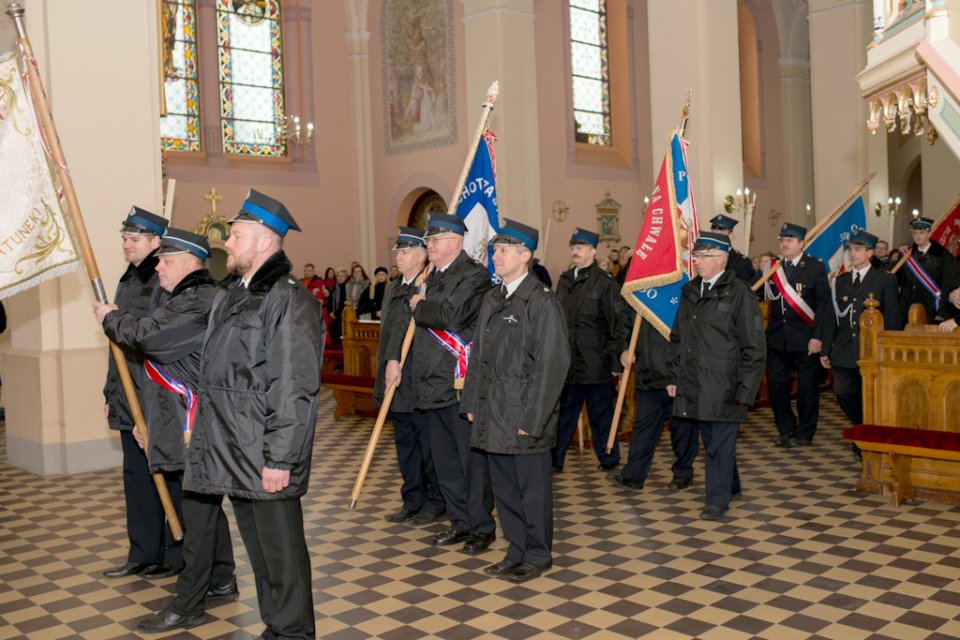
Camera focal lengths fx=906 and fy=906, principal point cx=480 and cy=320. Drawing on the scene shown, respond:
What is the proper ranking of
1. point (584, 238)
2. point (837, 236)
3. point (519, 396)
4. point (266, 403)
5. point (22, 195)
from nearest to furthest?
point (266, 403) → point (22, 195) → point (519, 396) → point (584, 238) → point (837, 236)

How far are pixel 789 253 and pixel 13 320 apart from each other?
22.3ft

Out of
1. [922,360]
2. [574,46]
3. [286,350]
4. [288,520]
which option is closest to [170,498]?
[288,520]

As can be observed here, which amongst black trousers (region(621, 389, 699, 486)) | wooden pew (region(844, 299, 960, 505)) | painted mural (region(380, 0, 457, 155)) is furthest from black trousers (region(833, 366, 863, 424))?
painted mural (region(380, 0, 457, 155))

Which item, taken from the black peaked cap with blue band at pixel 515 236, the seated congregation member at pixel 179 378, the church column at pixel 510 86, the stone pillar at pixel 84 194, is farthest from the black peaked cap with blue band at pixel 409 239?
the church column at pixel 510 86

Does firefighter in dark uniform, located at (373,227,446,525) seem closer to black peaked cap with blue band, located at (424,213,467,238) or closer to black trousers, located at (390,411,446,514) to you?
black trousers, located at (390,411,446,514)

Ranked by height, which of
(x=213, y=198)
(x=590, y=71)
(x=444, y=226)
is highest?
(x=590, y=71)

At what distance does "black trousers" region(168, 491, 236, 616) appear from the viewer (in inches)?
159

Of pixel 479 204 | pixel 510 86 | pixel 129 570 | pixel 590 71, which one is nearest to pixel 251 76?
pixel 510 86

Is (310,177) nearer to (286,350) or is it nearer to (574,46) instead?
(574,46)

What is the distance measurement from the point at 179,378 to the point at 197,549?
77 centimetres

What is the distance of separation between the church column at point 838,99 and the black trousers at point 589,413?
679 cm

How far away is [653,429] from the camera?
6.50 m

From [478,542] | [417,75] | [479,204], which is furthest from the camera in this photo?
[417,75]

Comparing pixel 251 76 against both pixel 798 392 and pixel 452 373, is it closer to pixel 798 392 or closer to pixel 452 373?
pixel 798 392
